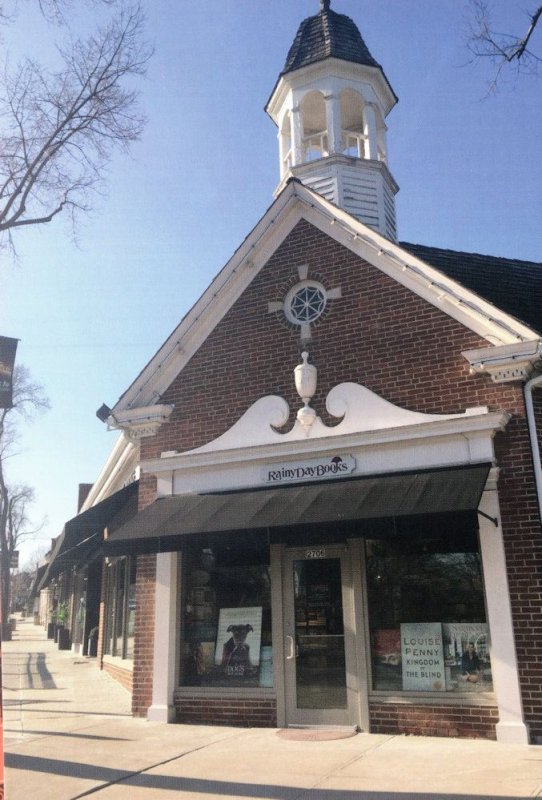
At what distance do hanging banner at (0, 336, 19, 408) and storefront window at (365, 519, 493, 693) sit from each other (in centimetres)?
436

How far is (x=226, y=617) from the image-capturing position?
9.62m

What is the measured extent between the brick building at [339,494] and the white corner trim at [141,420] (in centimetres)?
4

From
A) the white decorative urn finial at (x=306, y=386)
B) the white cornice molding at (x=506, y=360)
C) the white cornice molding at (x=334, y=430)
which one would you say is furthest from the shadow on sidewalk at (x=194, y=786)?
the white cornice molding at (x=506, y=360)

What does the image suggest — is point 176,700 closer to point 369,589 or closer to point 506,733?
point 369,589

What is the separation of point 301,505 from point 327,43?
1017cm

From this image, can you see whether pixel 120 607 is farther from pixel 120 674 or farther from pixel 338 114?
pixel 338 114

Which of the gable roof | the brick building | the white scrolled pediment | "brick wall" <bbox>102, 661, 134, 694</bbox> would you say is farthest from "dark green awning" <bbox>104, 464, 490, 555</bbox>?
"brick wall" <bbox>102, 661, 134, 694</bbox>

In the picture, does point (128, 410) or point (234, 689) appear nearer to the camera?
point (234, 689)

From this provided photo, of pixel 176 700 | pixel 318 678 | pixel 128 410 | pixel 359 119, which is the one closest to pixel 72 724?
pixel 176 700

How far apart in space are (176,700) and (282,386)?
447 cm

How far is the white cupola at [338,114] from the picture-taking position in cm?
1334

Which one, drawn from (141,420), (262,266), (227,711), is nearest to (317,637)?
(227,711)

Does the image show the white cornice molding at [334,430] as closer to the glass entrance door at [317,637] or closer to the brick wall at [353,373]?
the brick wall at [353,373]

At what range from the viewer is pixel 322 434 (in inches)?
370
